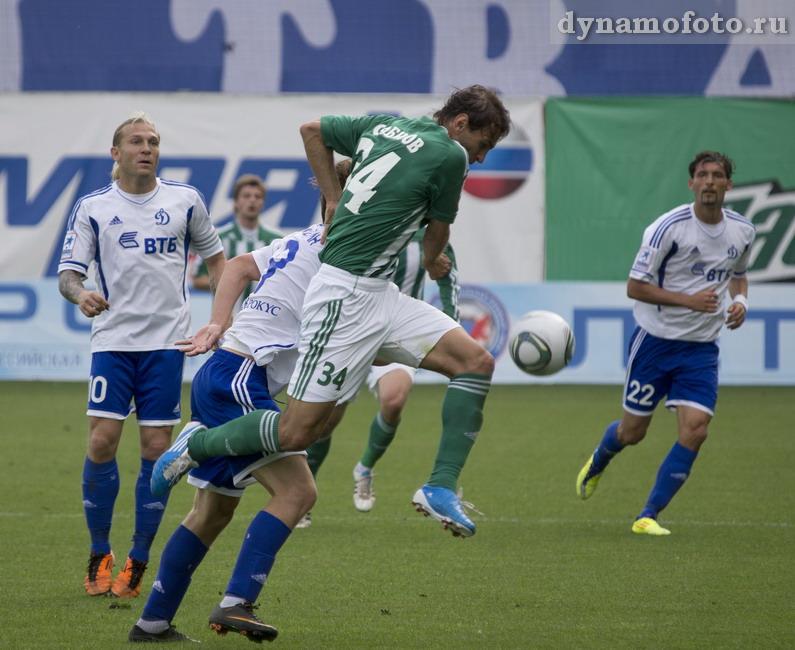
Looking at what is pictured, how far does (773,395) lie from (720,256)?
25.3 ft

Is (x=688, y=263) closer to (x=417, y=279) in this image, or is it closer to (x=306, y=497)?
(x=417, y=279)

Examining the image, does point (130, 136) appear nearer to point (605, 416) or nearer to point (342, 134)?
point (342, 134)

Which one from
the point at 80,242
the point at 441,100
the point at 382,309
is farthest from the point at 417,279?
the point at 441,100

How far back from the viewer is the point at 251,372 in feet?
14.2

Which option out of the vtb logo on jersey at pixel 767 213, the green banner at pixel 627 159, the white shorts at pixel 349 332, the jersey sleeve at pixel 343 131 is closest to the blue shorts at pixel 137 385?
the white shorts at pixel 349 332

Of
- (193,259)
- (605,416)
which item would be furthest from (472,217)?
Result: (193,259)

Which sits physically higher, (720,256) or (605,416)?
(720,256)

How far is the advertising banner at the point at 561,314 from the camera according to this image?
14633mm

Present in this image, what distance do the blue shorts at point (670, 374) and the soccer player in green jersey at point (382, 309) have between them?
9.66ft

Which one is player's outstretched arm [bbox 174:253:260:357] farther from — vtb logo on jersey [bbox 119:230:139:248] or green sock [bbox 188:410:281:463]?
vtb logo on jersey [bbox 119:230:139:248]

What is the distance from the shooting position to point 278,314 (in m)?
4.44

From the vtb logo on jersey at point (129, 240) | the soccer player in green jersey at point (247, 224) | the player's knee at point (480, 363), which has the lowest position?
the player's knee at point (480, 363)

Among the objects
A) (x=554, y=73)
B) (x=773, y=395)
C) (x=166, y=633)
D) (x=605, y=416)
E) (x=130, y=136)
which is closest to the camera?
(x=166, y=633)

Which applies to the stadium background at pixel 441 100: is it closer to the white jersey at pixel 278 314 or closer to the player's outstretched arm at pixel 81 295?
the player's outstretched arm at pixel 81 295
